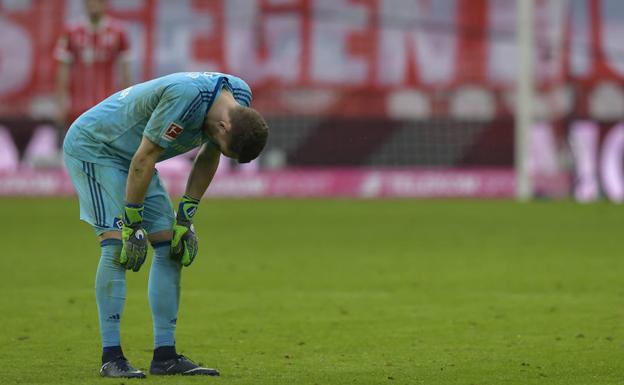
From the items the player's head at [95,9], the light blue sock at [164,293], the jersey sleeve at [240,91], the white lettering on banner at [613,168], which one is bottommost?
the white lettering on banner at [613,168]

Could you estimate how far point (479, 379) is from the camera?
22.8 feet

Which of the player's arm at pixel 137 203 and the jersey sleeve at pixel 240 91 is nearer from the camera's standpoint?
the player's arm at pixel 137 203

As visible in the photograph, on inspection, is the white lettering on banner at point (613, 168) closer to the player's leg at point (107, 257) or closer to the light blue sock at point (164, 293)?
the light blue sock at point (164, 293)

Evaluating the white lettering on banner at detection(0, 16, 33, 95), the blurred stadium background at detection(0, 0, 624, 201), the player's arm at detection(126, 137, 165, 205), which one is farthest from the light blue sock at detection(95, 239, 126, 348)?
the white lettering on banner at detection(0, 16, 33, 95)

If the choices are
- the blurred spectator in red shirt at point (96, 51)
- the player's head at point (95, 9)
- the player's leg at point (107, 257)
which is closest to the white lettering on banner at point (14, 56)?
the blurred spectator in red shirt at point (96, 51)

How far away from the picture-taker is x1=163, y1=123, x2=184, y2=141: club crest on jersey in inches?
266

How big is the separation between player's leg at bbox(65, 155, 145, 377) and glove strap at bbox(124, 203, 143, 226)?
7.3 inches

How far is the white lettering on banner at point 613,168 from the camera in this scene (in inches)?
899

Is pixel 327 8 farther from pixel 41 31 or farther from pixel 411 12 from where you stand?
pixel 41 31

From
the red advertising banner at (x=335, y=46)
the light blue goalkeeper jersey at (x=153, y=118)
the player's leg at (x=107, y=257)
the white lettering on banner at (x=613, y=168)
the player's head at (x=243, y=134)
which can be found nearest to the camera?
the player's head at (x=243, y=134)

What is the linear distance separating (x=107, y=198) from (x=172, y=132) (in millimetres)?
629

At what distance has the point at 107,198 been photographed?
23.5ft

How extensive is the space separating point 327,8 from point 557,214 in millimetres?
9215

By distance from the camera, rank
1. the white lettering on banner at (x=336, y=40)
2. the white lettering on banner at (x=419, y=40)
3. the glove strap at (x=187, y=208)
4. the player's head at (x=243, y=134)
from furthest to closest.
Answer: the white lettering on banner at (x=336, y=40)
the white lettering on banner at (x=419, y=40)
the glove strap at (x=187, y=208)
the player's head at (x=243, y=134)
